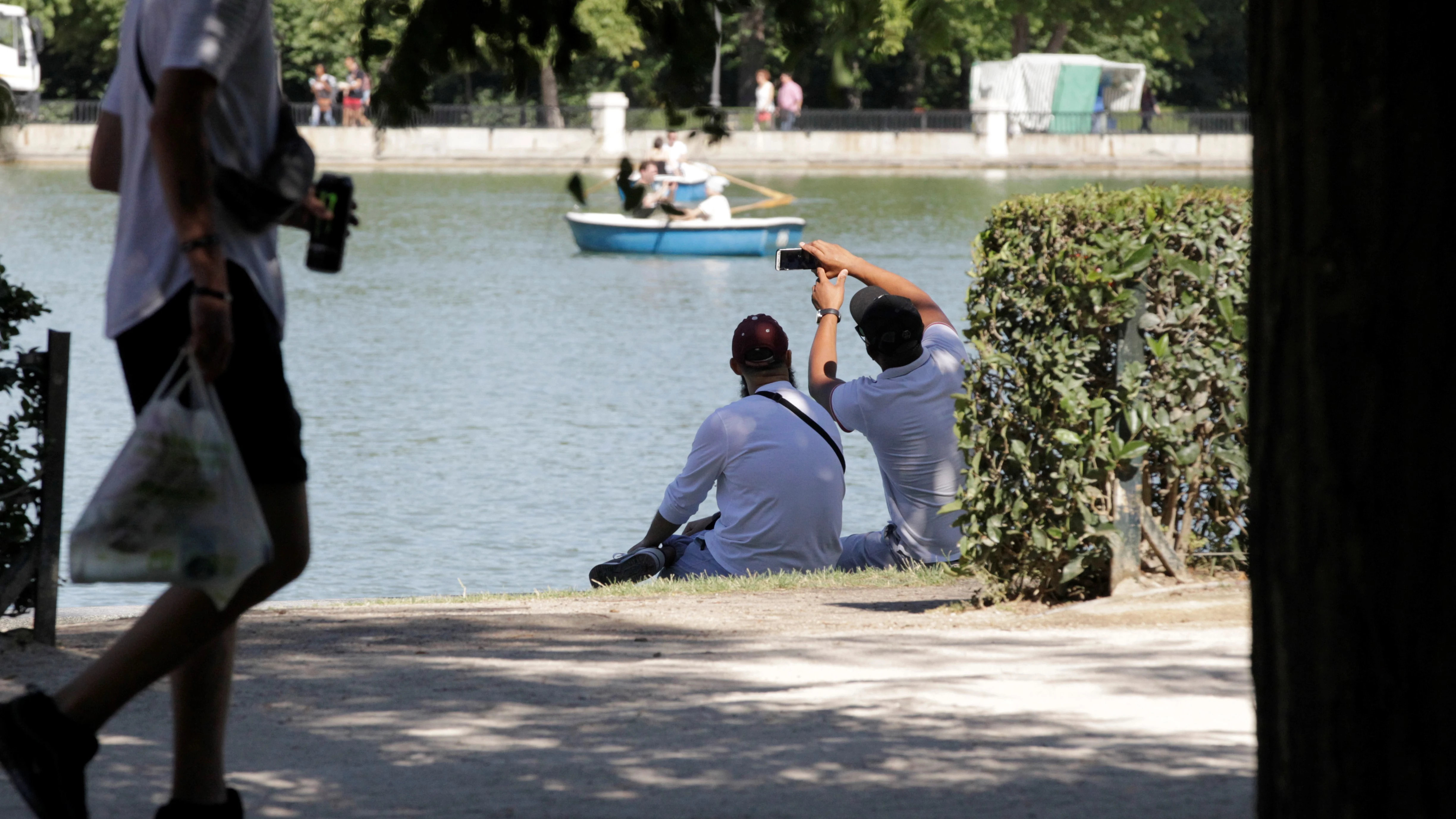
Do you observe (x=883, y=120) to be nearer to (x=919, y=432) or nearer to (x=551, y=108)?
(x=551, y=108)

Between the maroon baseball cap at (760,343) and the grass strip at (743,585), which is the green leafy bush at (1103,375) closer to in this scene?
the grass strip at (743,585)

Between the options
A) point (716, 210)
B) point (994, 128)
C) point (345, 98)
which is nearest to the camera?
point (716, 210)

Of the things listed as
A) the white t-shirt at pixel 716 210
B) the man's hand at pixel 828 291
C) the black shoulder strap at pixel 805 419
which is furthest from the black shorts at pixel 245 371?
the white t-shirt at pixel 716 210

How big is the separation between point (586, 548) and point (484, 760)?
558cm

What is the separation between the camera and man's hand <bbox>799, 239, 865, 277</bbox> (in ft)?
24.9

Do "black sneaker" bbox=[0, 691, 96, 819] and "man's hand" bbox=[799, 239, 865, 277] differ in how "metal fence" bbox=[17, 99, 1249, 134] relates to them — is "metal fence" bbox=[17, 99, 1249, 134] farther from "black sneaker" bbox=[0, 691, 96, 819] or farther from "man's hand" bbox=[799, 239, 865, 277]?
"black sneaker" bbox=[0, 691, 96, 819]

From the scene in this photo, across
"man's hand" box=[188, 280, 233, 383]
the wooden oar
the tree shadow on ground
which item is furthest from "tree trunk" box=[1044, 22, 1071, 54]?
"man's hand" box=[188, 280, 233, 383]

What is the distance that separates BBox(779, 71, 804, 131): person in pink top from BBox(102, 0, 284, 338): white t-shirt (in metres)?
43.6

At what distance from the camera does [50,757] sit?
3.02 m

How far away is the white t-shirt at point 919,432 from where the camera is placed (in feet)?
22.7

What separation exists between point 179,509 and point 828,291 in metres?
5.11

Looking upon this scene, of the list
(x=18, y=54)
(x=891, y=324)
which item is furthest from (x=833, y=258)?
(x=18, y=54)

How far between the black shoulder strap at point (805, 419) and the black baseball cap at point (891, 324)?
39cm

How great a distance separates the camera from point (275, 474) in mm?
3029
